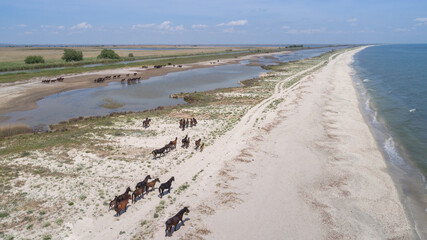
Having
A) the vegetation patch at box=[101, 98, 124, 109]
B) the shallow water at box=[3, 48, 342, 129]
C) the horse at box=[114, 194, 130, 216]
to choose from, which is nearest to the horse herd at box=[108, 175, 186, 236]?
the horse at box=[114, 194, 130, 216]

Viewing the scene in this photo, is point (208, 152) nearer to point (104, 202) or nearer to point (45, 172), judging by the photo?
point (104, 202)

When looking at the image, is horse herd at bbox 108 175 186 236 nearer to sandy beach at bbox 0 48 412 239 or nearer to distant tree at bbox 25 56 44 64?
sandy beach at bbox 0 48 412 239

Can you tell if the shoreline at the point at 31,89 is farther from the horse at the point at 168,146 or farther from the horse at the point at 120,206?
the horse at the point at 120,206

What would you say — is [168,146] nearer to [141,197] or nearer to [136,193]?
[141,197]

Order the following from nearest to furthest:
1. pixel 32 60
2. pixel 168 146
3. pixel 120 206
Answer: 1. pixel 120 206
2. pixel 168 146
3. pixel 32 60

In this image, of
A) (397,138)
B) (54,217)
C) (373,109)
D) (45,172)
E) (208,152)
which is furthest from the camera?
(373,109)

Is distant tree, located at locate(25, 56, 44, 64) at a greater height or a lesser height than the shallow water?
greater

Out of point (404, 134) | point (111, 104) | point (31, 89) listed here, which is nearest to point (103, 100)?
point (111, 104)

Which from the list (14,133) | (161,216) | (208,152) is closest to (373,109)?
(208,152)

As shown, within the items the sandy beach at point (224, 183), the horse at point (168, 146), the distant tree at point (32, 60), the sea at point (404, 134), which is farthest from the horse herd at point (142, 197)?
the distant tree at point (32, 60)
